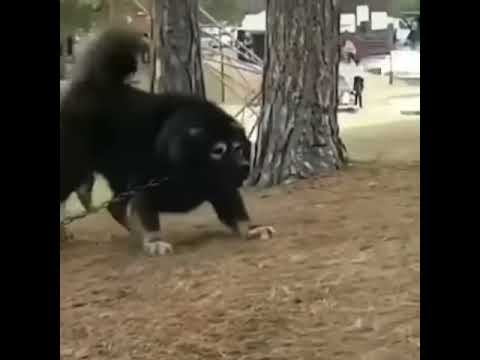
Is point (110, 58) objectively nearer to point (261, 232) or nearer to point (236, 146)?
point (236, 146)

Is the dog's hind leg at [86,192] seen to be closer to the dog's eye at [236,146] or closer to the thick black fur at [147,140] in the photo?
the thick black fur at [147,140]

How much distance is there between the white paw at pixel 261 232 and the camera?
1.08 meters

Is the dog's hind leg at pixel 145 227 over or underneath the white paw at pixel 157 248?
over

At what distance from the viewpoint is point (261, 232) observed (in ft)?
3.53

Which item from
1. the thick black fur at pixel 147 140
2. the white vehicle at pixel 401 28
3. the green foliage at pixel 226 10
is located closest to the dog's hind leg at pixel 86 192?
the thick black fur at pixel 147 140

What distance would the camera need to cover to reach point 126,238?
3.54 feet

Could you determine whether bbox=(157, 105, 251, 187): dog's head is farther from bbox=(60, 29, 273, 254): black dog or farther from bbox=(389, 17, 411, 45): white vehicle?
bbox=(389, 17, 411, 45): white vehicle

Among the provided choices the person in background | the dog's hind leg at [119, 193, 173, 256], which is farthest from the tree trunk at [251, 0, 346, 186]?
the dog's hind leg at [119, 193, 173, 256]

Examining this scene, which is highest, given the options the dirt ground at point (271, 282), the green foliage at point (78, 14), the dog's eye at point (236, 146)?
the green foliage at point (78, 14)

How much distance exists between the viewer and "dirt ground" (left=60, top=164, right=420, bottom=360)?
40.5 inches

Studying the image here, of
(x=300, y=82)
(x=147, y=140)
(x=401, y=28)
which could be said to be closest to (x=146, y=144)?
(x=147, y=140)

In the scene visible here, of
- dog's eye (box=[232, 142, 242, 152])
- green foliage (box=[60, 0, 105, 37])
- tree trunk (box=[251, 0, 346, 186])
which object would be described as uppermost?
green foliage (box=[60, 0, 105, 37])

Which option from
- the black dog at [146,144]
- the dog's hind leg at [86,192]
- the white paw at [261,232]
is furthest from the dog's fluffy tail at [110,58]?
the white paw at [261,232]
